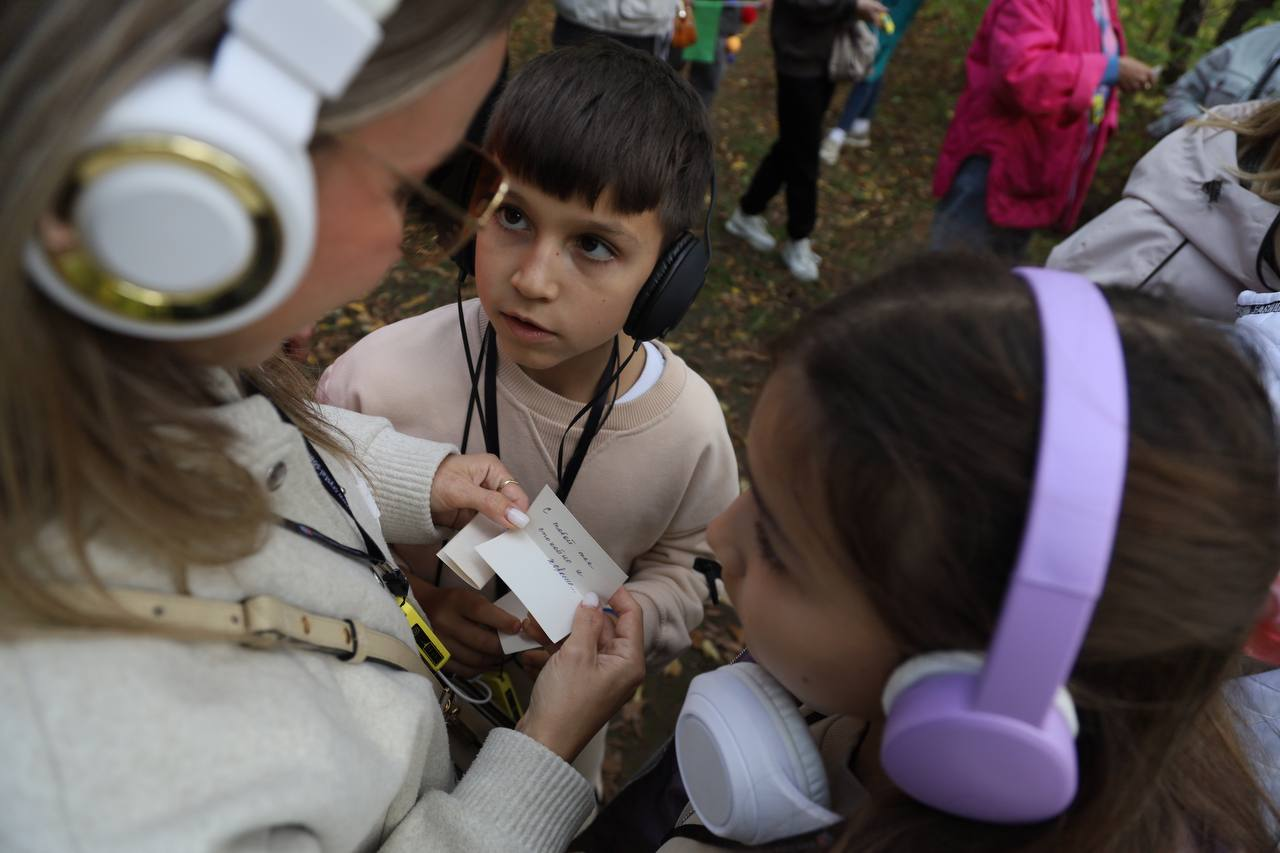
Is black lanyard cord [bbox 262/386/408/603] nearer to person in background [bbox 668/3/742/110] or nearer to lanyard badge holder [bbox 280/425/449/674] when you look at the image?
lanyard badge holder [bbox 280/425/449/674]

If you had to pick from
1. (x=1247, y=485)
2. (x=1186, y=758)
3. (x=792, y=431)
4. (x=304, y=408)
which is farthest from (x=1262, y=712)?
(x=304, y=408)

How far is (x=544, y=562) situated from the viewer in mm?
1670

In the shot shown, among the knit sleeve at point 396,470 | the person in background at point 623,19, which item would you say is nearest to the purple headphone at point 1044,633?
the knit sleeve at point 396,470

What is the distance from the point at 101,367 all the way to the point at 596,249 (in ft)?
3.85

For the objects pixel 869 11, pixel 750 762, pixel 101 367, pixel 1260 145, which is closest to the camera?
pixel 101 367

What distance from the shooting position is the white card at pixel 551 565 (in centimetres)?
161

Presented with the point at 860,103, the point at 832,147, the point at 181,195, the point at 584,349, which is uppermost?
the point at 181,195

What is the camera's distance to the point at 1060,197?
3.99 meters

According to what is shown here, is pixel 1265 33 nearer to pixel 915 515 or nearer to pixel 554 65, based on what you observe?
pixel 554 65

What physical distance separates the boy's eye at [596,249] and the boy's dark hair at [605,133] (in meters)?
0.10

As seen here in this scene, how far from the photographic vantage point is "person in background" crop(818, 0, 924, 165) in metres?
6.64

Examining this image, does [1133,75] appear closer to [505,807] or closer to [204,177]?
[505,807]

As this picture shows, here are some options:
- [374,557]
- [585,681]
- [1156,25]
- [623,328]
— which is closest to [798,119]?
[1156,25]

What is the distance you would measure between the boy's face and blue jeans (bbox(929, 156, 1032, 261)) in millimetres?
2773
